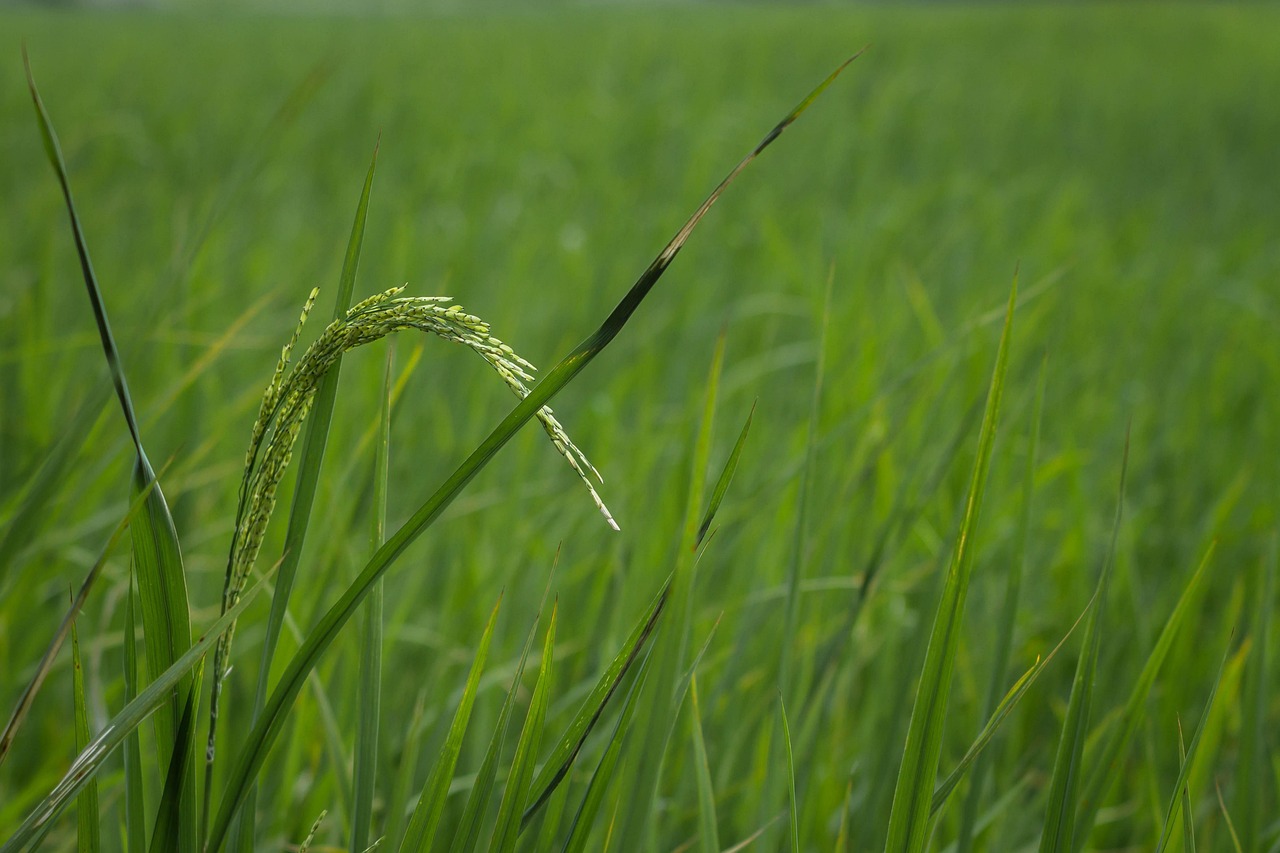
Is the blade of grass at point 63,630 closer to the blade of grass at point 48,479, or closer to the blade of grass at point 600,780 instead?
the blade of grass at point 48,479

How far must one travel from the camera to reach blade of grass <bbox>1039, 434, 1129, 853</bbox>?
1.73ft

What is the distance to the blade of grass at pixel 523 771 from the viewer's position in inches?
18.5

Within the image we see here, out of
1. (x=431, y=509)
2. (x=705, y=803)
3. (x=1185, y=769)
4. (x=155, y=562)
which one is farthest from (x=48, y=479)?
(x=1185, y=769)

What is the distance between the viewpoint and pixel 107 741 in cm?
38

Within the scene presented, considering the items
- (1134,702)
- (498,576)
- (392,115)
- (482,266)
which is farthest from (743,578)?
(392,115)

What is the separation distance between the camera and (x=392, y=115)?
4750mm

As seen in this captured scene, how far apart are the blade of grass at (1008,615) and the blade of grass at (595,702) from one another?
31 centimetres

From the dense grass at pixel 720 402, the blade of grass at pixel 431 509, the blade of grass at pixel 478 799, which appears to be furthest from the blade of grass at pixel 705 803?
the blade of grass at pixel 431 509

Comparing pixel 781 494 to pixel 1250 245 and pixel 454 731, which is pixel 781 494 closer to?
pixel 454 731

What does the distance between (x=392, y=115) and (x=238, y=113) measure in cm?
79

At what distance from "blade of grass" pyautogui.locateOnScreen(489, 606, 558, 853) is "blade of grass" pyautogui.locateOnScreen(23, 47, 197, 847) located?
0.51 feet

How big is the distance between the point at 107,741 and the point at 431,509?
173mm

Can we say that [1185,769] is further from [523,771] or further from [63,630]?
[63,630]

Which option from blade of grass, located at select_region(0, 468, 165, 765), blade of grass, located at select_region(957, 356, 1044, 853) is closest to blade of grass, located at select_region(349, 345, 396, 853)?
blade of grass, located at select_region(0, 468, 165, 765)
